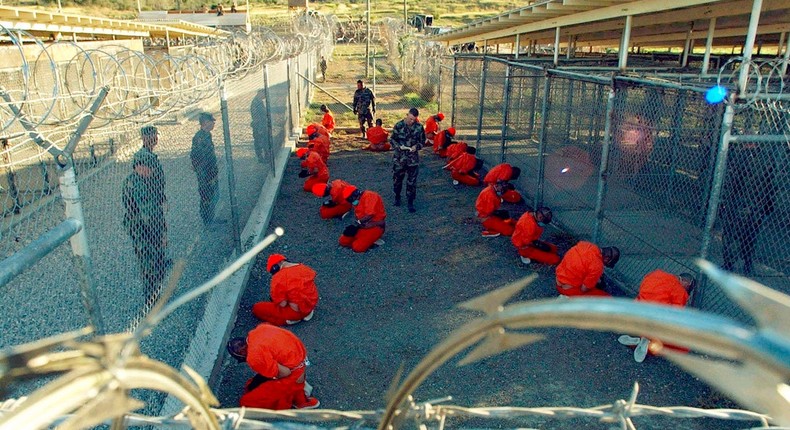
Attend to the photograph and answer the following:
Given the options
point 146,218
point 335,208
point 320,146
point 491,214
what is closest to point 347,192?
point 335,208

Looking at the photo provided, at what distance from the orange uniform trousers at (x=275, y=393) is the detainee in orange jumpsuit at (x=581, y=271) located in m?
2.94

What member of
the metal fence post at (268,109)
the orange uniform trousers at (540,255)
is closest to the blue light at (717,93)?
the orange uniform trousers at (540,255)

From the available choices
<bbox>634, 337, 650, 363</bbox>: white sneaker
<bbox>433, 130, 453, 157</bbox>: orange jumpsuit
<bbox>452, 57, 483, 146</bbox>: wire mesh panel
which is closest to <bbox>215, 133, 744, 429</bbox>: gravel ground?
<bbox>634, 337, 650, 363</bbox>: white sneaker

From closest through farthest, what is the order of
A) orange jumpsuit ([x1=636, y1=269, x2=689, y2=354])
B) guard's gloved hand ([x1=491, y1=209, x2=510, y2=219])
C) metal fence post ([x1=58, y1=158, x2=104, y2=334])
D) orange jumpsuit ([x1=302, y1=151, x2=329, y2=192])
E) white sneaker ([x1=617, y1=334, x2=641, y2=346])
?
metal fence post ([x1=58, y1=158, x2=104, y2=334]), orange jumpsuit ([x1=636, y1=269, x2=689, y2=354]), white sneaker ([x1=617, y1=334, x2=641, y2=346]), guard's gloved hand ([x1=491, y1=209, x2=510, y2=219]), orange jumpsuit ([x1=302, y1=151, x2=329, y2=192])

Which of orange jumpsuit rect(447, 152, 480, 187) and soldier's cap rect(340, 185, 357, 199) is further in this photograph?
orange jumpsuit rect(447, 152, 480, 187)

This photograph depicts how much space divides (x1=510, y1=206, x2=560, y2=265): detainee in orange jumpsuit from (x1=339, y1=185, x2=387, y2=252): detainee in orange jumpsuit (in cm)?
178

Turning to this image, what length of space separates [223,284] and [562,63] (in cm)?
770

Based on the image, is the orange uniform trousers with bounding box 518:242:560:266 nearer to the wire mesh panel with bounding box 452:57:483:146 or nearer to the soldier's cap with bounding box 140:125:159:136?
the soldier's cap with bounding box 140:125:159:136

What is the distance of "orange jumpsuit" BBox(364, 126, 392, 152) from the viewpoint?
13305 mm

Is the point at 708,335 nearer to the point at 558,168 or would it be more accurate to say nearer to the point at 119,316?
the point at 119,316

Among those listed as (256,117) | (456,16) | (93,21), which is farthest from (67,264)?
(456,16)

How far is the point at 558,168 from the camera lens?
9078 millimetres

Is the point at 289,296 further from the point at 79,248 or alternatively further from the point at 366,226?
the point at 79,248

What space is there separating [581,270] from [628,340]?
0.86 m
